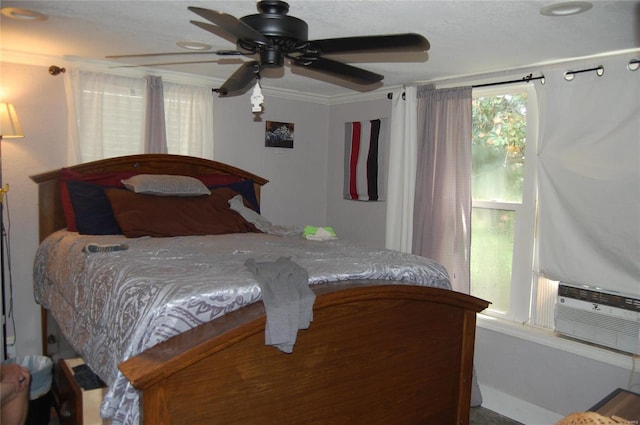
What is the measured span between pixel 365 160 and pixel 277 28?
2.66 metres

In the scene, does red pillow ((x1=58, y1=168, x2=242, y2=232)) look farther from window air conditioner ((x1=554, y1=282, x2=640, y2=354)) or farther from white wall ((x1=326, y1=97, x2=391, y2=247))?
window air conditioner ((x1=554, y1=282, x2=640, y2=354))

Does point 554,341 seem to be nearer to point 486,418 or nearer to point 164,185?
point 486,418

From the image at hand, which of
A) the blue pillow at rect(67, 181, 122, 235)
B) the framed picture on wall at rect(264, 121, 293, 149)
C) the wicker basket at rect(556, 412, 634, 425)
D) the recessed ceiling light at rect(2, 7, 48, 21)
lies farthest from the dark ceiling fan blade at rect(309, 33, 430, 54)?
the framed picture on wall at rect(264, 121, 293, 149)

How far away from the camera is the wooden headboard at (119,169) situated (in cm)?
326

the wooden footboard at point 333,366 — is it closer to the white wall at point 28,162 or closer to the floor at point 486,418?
the floor at point 486,418

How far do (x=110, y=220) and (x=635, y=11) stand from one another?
9.82ft

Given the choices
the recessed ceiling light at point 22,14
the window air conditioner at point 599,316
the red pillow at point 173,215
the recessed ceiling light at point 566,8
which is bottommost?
the window air conditioner at point 599,316

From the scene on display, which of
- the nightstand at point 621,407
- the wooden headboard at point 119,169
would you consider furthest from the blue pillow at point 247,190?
the nightstand at point 621,407

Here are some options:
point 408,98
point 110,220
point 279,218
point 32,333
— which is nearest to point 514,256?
point 408,98

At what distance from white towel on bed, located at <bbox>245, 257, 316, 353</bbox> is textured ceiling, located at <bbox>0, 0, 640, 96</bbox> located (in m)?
1.15

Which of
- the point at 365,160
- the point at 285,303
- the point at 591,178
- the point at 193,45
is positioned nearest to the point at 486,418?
the point at 591,178

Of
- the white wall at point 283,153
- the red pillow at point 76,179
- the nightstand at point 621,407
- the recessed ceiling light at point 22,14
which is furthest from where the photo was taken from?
the white wall at point 283,153

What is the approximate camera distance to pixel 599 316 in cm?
286

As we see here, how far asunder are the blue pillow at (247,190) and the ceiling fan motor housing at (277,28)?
1.97 metres
